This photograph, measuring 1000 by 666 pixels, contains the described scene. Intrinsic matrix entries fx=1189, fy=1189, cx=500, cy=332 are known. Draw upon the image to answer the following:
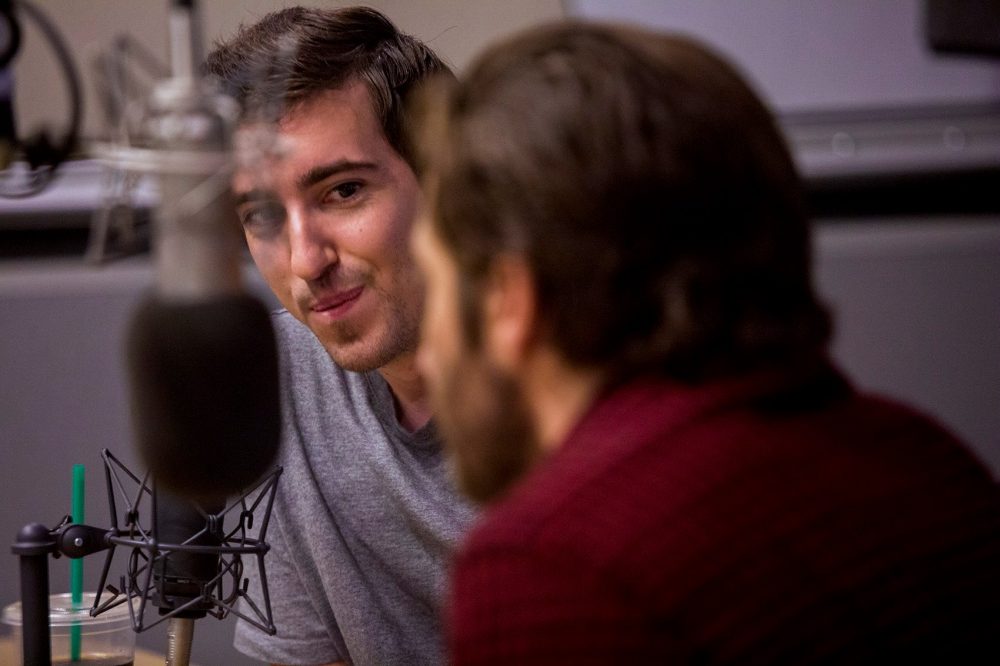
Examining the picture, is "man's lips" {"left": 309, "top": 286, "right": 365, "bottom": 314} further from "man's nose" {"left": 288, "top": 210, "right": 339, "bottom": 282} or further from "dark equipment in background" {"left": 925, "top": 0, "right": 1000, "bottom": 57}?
"dark equipment in background" {"left": 925, "top": 0, "right": 1000, "bottom": 57}

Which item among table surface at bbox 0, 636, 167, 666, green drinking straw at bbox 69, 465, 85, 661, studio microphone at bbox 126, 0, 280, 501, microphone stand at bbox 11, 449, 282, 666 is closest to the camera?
studio microphone at bbox 126, 0, 280, 501

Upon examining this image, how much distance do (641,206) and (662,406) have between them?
11cm

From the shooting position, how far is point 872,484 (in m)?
0.66

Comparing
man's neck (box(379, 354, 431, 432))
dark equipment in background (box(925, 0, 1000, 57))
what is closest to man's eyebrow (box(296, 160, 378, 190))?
man's neck (box(379, 354, 431, 432))

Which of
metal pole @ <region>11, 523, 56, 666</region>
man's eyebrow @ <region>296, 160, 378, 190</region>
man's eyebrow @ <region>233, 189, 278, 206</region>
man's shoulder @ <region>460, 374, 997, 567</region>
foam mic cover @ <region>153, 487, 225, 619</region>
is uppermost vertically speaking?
man's eyebrow @ <region>233, 189, 278, 206</region>

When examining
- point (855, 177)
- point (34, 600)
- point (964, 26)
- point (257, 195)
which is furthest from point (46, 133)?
point (964, 26)

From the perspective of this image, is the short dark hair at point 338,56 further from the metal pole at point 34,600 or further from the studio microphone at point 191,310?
the studio microphone at point 191,310

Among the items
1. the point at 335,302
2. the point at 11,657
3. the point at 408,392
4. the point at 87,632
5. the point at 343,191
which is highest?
the point at 343,191

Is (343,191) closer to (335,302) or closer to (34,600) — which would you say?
(335,302)

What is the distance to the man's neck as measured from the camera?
4.82 ft

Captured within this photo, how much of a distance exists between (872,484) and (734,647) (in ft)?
0.44

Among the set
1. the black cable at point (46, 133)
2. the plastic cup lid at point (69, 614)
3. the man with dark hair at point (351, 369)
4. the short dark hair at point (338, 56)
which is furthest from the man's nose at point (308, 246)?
the black cable at point (46, 133)

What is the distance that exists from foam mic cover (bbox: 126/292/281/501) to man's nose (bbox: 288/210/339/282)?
2.48 feet

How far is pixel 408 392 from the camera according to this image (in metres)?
1.50
